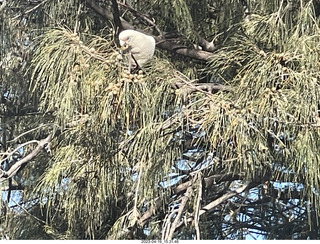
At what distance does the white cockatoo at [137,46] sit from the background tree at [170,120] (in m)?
0.03

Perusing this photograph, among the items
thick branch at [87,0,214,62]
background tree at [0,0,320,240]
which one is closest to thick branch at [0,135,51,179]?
background tree at [0,0,320,240]

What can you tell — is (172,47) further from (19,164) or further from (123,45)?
(19,164)

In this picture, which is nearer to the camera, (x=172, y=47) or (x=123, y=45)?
(x=123, y=45)

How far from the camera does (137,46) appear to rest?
39.4 inches

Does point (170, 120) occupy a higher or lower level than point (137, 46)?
lower

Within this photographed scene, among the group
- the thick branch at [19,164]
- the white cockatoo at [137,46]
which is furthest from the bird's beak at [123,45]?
the thick branch at [19,164]

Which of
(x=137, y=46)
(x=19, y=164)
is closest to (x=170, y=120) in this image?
(x=137, y=46)

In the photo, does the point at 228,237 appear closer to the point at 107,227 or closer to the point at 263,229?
the point at 263,229

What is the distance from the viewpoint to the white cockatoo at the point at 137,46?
0.98 meters

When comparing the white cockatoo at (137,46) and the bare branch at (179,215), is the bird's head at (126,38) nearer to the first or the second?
the white cockatoo at (137,46)

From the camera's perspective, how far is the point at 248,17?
1.16 m

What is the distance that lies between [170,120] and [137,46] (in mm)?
153

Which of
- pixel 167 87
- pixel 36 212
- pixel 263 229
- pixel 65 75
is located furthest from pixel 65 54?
pixel 263 229

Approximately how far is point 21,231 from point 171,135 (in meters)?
0.52
